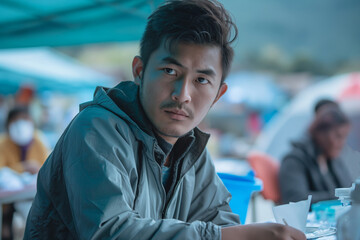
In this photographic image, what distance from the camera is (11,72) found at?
8.27m

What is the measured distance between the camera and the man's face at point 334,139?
3025 millimetres

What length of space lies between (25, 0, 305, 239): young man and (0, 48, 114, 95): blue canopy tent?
305 inches

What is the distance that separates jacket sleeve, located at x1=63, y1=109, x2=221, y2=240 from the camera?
890mm

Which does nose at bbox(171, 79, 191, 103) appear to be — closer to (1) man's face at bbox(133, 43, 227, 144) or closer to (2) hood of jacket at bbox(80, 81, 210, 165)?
(1) man's face at bbox(133, 43, 227, 144)

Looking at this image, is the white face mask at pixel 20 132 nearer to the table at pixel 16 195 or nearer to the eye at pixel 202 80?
the table at pixel 16 195

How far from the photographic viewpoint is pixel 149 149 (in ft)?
3.83

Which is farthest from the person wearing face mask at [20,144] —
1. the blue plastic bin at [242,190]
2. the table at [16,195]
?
the blue plastic bin at [242,190]

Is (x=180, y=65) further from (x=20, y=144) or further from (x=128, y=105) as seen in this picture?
(x=20, y=144)

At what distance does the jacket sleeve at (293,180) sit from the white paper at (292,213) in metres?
1.81

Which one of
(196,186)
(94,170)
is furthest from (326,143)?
(94,170)

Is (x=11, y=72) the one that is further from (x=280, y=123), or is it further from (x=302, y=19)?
(x=302, y=19)

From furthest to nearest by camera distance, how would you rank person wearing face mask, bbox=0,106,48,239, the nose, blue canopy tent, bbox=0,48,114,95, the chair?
blue canopy tent, bbox=0,48,114,95 → person wearing face mask, bbox=0,106,48,239 → the chair → the nose

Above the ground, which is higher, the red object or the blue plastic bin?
the red object

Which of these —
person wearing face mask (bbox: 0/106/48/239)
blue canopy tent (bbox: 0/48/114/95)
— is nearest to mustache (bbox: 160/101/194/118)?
person wearing face mask (bbox: 0/106/48/239)
